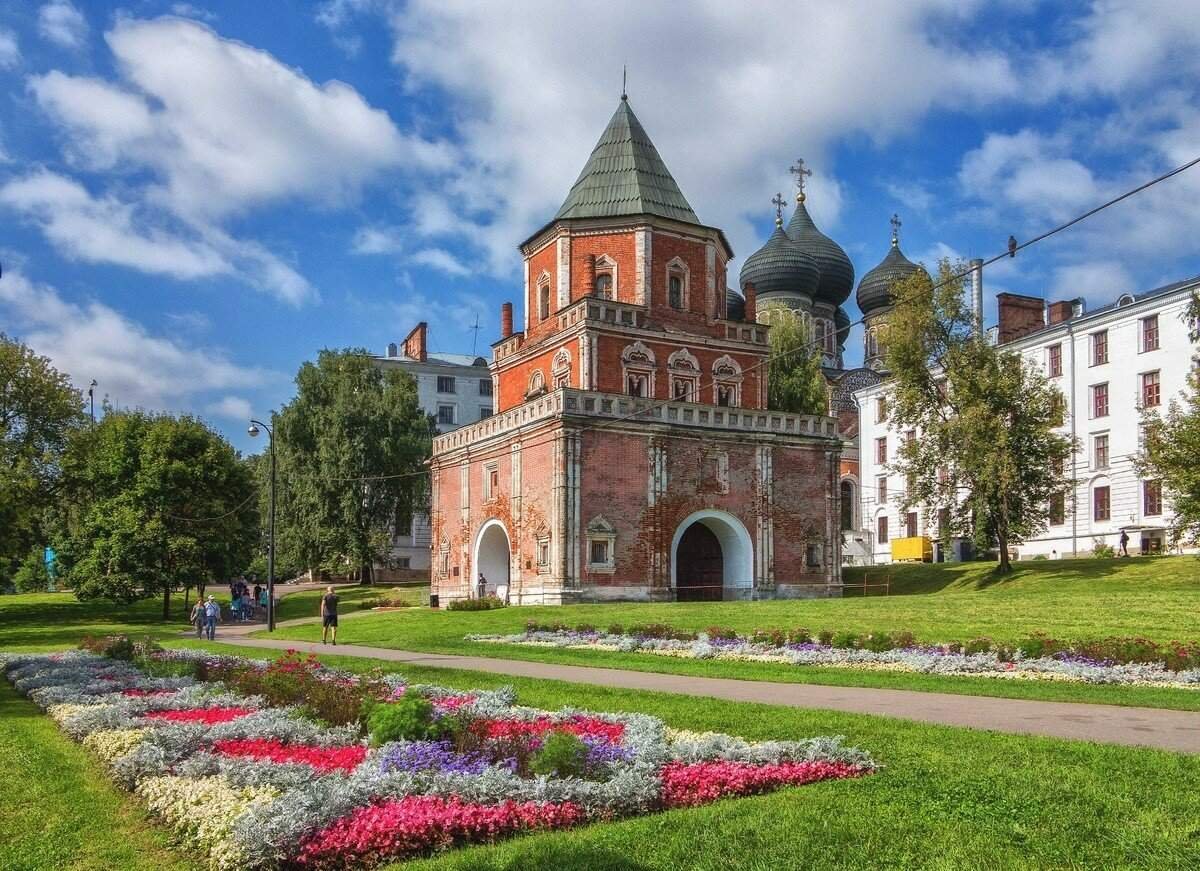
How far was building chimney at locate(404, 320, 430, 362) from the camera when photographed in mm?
86250

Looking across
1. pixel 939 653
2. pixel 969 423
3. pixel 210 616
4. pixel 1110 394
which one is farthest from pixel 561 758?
pixel 1110 394

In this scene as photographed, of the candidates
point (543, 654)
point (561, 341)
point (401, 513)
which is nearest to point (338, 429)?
point (401, 513)

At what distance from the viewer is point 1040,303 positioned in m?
59.0

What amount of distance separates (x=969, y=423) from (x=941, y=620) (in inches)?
672

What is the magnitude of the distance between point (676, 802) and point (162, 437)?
155ft

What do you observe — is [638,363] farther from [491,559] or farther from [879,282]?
[879,282]

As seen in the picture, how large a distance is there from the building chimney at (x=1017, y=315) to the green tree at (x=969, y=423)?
15419 mm

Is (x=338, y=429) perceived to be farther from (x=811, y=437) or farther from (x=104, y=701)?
(x=104, y=701)

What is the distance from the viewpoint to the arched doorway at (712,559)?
4259 centimetres

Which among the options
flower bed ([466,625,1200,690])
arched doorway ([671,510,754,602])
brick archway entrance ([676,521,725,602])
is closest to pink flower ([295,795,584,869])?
flower bed ([466,625,1200,690])

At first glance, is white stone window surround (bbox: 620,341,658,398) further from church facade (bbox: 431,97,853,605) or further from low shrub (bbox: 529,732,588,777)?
low shrub (bbox: 529,732,588,777)

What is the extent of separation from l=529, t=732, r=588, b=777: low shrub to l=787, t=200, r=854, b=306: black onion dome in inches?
2925

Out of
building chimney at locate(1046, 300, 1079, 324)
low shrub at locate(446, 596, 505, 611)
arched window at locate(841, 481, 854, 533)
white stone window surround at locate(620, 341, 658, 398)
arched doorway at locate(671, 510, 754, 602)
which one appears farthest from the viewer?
arched window at locate(841, 481, 854, 533)

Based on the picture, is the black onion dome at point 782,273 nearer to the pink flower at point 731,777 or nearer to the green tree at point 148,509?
the green tree at point 148,509
